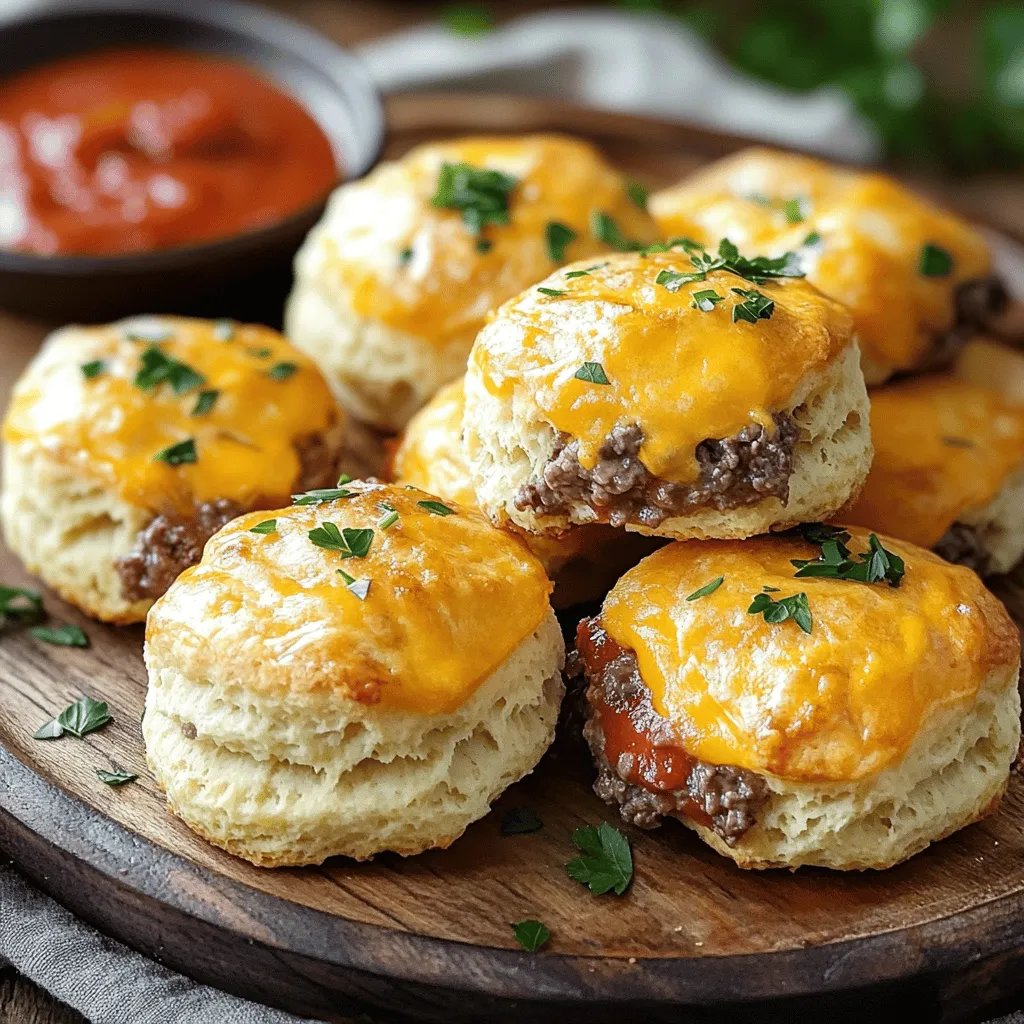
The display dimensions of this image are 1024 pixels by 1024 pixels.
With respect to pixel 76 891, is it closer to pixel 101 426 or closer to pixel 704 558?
pixel 101 426

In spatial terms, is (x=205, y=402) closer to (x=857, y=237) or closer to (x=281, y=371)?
(x=281, y=371)

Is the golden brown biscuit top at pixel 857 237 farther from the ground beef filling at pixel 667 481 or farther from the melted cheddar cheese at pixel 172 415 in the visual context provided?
the melted cheddar cheese at pixel 172 415

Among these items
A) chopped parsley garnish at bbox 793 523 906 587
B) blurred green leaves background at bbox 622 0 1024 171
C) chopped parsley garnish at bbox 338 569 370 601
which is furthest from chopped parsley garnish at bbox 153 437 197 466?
blurred green leaves background at bbox 622 0 1024 171

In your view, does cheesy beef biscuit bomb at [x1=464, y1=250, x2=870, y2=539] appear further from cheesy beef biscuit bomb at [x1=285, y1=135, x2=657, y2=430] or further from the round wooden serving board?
cheesy beef biscuit bomb at [x1=285, y1=135, x2=657, y2=430]

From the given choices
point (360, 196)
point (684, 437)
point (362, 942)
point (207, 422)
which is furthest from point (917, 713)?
point (360, 196)

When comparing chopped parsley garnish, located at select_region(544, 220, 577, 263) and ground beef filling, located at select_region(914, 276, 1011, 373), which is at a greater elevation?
chopped parsley garnish, located at select_region(544, 220, 577, 263)

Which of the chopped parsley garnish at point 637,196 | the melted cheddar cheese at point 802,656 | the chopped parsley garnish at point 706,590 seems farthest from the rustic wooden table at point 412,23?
the chopped parsley garnish at point 706,590

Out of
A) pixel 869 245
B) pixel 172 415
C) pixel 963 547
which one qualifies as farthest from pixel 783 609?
pixel 172 415
